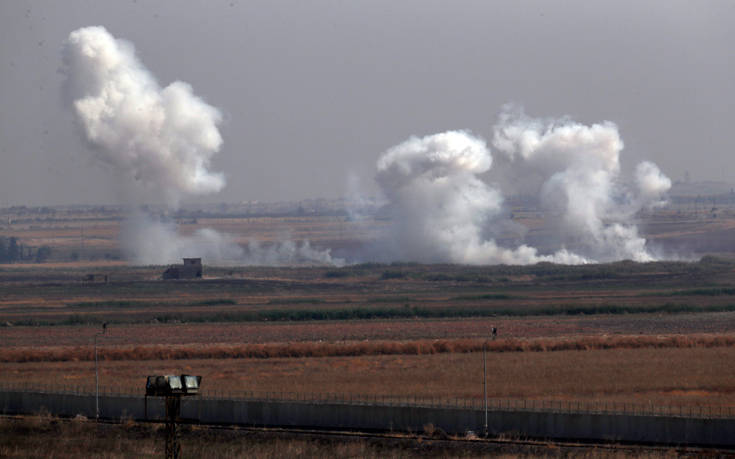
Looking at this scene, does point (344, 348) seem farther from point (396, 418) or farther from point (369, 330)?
point (396, 418)

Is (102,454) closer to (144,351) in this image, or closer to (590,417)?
(590,417)

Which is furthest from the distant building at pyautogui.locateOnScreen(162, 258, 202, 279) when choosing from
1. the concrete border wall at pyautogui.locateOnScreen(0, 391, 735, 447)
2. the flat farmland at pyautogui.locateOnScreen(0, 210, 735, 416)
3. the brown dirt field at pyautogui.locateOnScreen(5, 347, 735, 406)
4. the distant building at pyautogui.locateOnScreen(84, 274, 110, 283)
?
the concrete border wall at pyautogui.locateOnScreen(0, 391, 735, 447)

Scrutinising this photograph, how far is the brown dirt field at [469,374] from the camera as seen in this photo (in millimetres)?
78938

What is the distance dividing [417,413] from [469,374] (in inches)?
807

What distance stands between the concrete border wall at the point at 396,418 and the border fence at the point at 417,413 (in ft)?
0.15

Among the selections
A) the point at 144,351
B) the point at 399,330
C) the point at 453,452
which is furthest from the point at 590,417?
the point at 399,330

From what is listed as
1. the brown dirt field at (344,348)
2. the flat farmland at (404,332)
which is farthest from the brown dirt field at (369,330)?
the brown dirt field at (344,348)

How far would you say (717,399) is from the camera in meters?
75.3

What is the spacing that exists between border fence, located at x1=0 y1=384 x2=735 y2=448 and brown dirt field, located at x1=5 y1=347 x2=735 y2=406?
2.94 metres

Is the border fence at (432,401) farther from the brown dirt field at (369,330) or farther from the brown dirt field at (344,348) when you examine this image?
Answer: the brown dirt field at (369,330)

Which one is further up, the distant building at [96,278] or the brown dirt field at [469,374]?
the distant building at [96,278]

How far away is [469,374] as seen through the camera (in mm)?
86938

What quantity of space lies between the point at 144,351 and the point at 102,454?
36.5 m

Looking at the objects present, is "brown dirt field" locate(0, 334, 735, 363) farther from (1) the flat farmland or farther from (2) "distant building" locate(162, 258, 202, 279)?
(2) "distant building" locate(162, 258, 202, 279)
